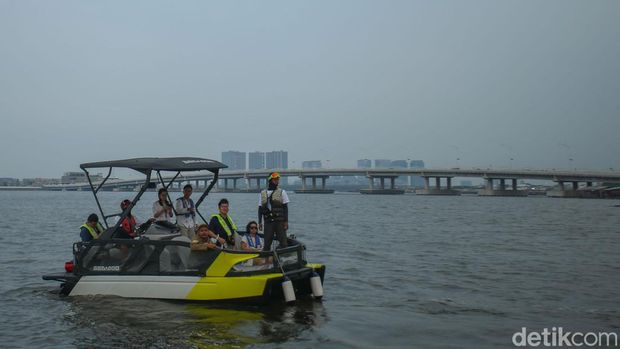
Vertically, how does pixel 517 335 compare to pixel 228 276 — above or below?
below

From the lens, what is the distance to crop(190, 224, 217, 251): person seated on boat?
36.7 ft

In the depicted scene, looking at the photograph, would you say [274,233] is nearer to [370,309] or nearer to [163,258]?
[163,258]

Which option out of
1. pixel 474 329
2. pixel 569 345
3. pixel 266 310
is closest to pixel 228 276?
pixel 266 310

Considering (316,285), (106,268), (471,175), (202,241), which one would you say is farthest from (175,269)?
(471,175)

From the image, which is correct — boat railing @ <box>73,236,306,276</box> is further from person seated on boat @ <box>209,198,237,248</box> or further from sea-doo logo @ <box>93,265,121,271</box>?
person seated on boat @ <box>209,198,237,248</box>

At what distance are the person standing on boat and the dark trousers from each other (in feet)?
5.68

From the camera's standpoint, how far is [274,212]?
464 inches

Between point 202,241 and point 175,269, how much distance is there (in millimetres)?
819

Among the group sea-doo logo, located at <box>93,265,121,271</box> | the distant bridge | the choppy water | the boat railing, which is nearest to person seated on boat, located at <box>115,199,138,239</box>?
the boat railing

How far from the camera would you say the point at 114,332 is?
393 inches

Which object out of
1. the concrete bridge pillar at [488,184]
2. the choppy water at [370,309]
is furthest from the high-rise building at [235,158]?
the choppy water at [370,309]

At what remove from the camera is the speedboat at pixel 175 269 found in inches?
438

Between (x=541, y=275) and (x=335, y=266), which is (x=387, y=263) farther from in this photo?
(x=541, y=275)

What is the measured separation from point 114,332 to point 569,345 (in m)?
7.26
